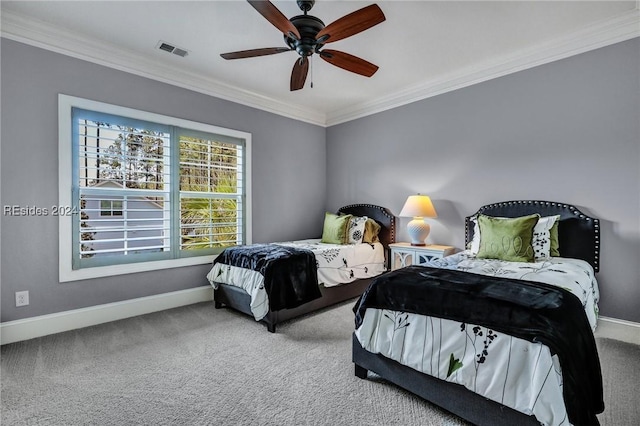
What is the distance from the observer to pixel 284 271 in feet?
9.76

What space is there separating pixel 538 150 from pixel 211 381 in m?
3.61

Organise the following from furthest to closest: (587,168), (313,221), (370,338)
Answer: (313,221)
(587,168)
(370,338)

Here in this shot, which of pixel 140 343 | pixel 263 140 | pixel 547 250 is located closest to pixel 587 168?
pixel 547 250

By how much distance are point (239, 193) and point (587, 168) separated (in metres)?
3.81

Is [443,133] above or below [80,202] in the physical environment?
above

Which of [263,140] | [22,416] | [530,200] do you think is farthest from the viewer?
[263,140]

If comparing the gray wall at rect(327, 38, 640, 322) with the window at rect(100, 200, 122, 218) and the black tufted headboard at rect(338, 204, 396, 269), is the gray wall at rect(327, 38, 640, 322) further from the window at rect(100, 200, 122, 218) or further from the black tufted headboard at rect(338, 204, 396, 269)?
the window at rect(100, 200, 122, 218)

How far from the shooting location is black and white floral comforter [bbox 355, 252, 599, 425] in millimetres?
1321

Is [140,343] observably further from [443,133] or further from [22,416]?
[443,133]

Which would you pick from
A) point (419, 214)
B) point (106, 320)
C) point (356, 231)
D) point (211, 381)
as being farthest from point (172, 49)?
point (419, 214)

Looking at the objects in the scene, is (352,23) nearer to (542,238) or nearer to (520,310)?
(520,310)

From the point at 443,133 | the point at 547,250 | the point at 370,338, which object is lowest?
the point at 370,338

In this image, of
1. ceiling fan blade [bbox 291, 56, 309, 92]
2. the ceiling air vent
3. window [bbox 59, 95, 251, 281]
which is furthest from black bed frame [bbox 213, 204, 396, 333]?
the ceiling air vent

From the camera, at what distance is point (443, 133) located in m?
3.90
